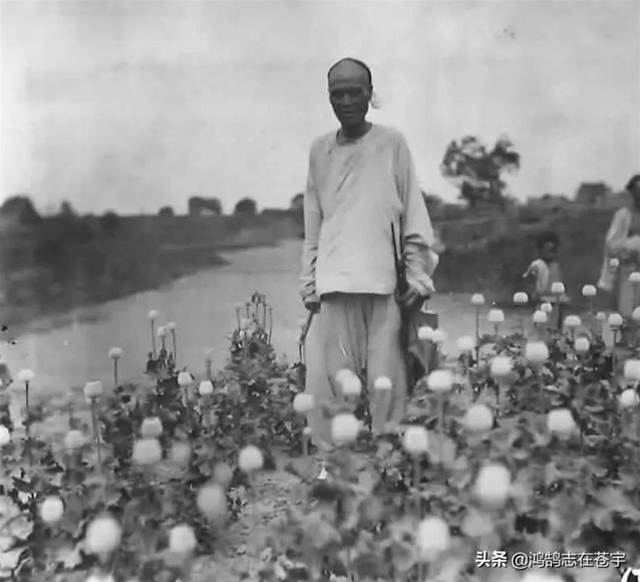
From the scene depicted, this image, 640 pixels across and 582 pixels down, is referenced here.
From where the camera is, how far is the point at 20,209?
238 cm

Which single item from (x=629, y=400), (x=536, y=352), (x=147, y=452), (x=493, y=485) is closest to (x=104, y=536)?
(x=147, y=452)

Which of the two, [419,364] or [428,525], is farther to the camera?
[419,364]

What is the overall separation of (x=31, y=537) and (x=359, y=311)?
3.57 ft

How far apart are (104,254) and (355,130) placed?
2.85 feet

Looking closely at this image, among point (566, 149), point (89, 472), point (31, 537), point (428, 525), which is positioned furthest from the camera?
point (566, 149)

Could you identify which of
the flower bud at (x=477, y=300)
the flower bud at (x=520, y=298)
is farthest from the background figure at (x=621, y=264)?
the flower bud at (x=477, y=300)

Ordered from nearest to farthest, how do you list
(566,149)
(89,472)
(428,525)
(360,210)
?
(428,525)
(89,472)
(360,210)
(566,149)

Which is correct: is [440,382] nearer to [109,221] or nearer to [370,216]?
[370,216]

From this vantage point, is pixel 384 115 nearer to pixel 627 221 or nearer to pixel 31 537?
pixel 627 221

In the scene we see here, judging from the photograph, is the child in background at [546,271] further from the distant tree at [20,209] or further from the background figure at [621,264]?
the distant tree at [20,209]

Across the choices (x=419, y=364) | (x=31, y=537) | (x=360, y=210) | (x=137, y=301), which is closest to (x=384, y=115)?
(x=360, y=210)

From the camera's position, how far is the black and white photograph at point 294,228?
2.30 m

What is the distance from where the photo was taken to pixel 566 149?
2.48 m

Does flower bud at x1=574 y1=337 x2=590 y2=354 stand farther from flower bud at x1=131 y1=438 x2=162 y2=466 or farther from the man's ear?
flower bud at x1=131 y1=438 x2=162 y2=466
